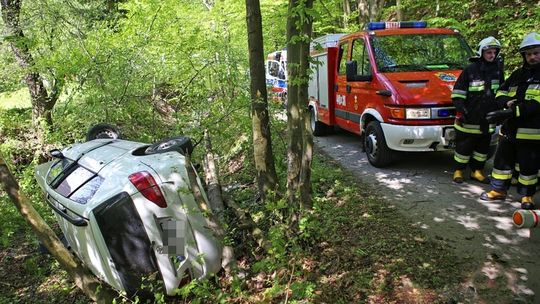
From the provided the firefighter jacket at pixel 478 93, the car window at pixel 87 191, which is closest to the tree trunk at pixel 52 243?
the car window at pixel 87 191

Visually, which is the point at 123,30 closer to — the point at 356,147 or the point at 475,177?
the point at 356,147

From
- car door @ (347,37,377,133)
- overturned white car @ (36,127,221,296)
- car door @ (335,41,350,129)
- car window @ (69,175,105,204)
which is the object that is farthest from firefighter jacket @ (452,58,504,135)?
car window @ (69,175,105,204)

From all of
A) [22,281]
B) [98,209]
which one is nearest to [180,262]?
[98,209]

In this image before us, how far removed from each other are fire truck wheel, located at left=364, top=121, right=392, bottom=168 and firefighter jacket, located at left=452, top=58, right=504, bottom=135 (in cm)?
126

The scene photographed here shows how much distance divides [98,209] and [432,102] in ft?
14.8

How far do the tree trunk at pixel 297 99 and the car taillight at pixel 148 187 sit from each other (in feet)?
4.66

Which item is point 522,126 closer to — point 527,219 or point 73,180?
point 527,219

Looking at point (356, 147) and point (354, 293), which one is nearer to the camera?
point (354, 293)

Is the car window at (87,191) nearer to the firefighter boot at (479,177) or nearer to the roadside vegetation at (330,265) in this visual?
the roadside vegetation at (330,265)

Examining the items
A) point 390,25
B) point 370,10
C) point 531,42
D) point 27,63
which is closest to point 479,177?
point 531,42

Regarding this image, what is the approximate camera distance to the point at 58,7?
9.09 m

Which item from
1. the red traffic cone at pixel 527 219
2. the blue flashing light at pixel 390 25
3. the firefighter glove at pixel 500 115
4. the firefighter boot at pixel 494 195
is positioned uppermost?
the blue flashing light at pixel 390 25

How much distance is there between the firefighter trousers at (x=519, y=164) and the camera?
14.5 ft

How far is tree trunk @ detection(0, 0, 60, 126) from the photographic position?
9.11 metres
